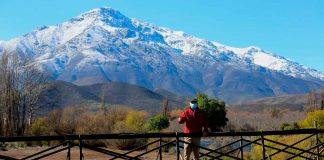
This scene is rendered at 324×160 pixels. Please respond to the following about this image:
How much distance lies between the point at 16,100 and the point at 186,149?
3584cm

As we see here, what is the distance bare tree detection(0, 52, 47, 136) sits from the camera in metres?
45.2

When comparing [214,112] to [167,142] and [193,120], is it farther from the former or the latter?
[193,120]

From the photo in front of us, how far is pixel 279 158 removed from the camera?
23.7 m

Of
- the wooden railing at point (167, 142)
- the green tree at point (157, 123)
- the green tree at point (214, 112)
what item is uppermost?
the green tree at point (214, 112)

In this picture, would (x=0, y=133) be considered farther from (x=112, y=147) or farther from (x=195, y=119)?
(x=195, y=119)

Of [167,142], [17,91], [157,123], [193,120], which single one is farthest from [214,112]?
[193,120]

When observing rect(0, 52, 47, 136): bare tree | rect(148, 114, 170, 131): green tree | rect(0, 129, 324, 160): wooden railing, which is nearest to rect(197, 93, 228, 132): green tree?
rect(148, 114, 170, 131): green tree

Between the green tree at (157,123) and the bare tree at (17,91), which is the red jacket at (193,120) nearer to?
the bare tree at (17,91)

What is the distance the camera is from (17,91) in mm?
46938

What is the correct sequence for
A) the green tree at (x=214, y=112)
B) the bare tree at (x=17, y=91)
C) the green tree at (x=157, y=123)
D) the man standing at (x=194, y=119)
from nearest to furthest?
the man standing at (x=194, y=119), the bare tree at (x=17, y=91), the green tree at (x=157, y=123), the green tree at (x=214, y=112)

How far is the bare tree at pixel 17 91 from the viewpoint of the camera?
45.2 metres

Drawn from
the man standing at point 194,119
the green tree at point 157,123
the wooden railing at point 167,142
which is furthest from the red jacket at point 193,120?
the green tree at point 157,123

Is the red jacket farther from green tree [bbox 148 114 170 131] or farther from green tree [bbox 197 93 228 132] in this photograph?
green tree [bbox 197 93 228 132]

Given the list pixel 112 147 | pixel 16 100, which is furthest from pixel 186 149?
pixel 16 100
